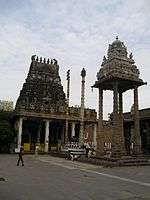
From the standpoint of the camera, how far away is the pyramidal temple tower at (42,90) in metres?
48.4

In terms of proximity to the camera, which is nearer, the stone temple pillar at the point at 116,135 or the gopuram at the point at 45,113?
the stone temple pillar at the point at 116,135

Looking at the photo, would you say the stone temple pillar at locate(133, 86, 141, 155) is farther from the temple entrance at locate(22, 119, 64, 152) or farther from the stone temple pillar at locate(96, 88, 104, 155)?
the temple entrance at locate(22, 119, 64, 152)

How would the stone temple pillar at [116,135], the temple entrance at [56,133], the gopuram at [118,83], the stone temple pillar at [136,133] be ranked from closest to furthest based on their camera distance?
1. the stone temple pillar at [116,135]
2. the gopuram at [118,83]
3. the stone temple pillar at [136,133]
4. the temple entrance at [56,133]

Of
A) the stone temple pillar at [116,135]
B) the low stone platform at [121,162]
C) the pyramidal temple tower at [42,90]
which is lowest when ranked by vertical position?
the low stone platform at [121,162]

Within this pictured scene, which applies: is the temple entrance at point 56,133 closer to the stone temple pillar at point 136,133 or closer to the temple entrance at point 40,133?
the temple entrance at point 40,133

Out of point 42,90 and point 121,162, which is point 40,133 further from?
point 121,162

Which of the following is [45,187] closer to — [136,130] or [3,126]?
[136,130]

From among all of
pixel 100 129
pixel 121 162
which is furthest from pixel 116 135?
pixel 121 162

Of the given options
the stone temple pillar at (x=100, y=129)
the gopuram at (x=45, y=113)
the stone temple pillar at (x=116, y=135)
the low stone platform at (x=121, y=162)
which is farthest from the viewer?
the gopuram at (x=45, y=113)

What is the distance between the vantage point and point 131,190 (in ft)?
42.7

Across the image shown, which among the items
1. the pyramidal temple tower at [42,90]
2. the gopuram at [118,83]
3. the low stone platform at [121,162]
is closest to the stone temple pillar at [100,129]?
the gopuram at [118,83]

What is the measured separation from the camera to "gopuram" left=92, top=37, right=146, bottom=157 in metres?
29.3

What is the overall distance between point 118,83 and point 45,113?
19.4 meters

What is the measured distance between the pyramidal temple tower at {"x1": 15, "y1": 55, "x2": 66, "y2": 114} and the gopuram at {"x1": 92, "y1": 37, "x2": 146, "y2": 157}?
17.2 meters
